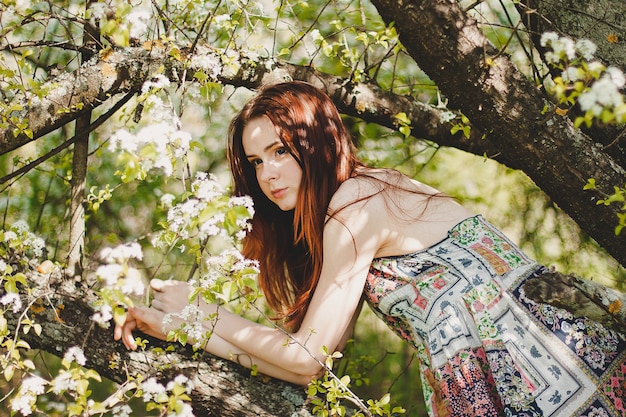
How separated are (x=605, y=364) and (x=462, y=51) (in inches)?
40.3

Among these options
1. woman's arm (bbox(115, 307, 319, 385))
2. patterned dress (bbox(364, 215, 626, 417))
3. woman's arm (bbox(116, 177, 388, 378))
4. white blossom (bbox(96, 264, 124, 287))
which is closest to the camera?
white blossom (bbox(96, 264, 124, 287))

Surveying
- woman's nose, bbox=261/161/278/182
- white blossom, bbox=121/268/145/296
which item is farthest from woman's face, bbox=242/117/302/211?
white blossom, bbox=121/268/145/296

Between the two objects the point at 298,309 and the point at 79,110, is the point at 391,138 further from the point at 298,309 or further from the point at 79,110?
the point at 79,110

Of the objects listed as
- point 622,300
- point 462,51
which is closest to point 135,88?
point 462,51

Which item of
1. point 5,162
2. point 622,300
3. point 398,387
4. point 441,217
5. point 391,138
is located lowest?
point 622,300

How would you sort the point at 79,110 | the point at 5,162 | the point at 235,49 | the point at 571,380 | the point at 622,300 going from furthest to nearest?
the point at 5,162 → the point at 235,49 → the point at 79,110 → the point at 571,380 → the point at 622,300

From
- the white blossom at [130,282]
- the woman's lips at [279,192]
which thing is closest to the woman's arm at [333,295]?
the woman's lips at [279,192]

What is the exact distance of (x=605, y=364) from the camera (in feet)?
6.28

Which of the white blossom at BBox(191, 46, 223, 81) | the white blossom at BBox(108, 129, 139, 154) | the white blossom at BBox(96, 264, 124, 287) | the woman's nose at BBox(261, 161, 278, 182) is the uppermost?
the white blossom at BBox(191, 46, 223, 81)

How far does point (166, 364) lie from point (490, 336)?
1.03 m

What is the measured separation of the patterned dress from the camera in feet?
6.26

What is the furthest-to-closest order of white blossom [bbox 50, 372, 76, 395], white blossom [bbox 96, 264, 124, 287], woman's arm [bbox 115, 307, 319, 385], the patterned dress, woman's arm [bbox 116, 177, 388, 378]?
woman's arm [bbox 115, 307, 319, 385] → woman's arm [bbox 116, 177, 388, 378] → the patterned dress → white blossom [bbox 50, 372, 76, 395] → white blossom [bbox 96, 264, 124, 287]

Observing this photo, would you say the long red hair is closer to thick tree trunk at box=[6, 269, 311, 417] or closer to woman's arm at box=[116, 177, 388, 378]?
woman's arm at box=[116, 177, 388, 378]

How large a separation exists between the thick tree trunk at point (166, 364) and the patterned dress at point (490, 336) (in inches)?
18.5
